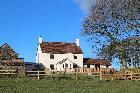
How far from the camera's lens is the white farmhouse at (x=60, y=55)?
96.2 meters

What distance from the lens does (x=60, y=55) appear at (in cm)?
9800

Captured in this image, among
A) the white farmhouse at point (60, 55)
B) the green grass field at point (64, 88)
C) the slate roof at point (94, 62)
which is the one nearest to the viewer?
the green grass field at point (64, 88)

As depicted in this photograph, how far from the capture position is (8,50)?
78.6 m

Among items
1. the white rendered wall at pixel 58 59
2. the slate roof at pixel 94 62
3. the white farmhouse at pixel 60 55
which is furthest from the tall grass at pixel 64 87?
the slate roof at pixel 94 62

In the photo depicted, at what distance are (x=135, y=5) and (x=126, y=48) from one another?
7569 mm

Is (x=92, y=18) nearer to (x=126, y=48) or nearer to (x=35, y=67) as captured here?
(x=126, y=48)

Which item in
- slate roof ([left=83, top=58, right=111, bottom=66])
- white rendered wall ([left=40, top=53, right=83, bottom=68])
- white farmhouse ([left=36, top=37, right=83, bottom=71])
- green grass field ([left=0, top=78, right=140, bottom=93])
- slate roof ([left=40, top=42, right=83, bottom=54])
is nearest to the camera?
green grass field ([left=0, top=78, right=140, bottom=93])

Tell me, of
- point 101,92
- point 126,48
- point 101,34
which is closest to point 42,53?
point 101,34

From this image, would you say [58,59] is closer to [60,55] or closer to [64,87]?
[60,55]

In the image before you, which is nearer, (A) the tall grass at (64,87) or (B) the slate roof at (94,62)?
(A) the tall grass at (64,87)

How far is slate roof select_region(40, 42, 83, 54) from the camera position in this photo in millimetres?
98000

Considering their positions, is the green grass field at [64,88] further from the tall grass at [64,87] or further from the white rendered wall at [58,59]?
the white rendered wall at [58,59]

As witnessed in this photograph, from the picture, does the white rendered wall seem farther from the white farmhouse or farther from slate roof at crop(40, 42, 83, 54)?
slate roof at crop(40, 42, 83, 54)

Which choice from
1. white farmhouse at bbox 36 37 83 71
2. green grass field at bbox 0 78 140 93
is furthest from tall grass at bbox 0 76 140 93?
white farmhouse at bbox 36 37 83 71
